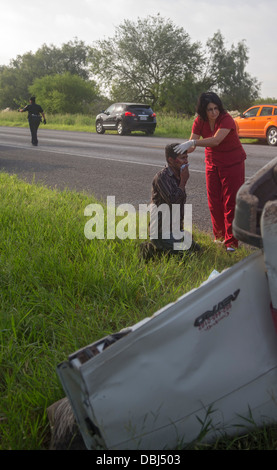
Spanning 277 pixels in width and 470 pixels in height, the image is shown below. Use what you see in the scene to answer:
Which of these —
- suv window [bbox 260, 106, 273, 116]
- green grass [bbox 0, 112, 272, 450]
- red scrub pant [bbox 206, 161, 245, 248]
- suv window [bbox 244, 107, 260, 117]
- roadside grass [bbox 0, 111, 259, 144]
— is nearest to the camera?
green grass [bbox 0, 112, 272, 450]

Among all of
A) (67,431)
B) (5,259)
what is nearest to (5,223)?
(5,259)

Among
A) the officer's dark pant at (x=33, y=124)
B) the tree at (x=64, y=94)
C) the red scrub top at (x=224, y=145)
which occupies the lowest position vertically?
the red scrub top at (x=224, y=145)

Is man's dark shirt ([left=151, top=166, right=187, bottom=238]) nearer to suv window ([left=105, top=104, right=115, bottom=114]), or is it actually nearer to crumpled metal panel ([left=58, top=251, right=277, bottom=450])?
→ crumpled metal panel ([left=58, top=251, right=277, bottom=450])

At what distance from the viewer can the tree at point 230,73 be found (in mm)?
57344

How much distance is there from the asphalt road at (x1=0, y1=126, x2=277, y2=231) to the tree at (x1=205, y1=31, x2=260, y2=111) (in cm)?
4452

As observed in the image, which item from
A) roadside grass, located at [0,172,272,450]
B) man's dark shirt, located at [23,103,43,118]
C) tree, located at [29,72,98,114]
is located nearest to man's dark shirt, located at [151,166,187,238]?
roadside grass, located at [0,172,272,450]

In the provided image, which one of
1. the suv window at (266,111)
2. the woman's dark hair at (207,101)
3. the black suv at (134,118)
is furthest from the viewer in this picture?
the black suv at (134,118)

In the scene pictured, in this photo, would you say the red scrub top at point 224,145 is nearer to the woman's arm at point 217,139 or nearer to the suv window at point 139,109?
the woman's arm at point 217,139

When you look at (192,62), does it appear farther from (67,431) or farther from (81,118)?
(67,431)

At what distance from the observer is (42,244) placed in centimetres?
430

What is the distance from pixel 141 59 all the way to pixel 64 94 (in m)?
10.1

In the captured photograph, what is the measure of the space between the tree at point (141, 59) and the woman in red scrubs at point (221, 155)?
49043 millimetres

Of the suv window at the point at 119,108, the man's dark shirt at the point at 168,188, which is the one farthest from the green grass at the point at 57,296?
the suv window at the point at 119,108

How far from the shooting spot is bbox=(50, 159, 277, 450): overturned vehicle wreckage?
1.52 m
